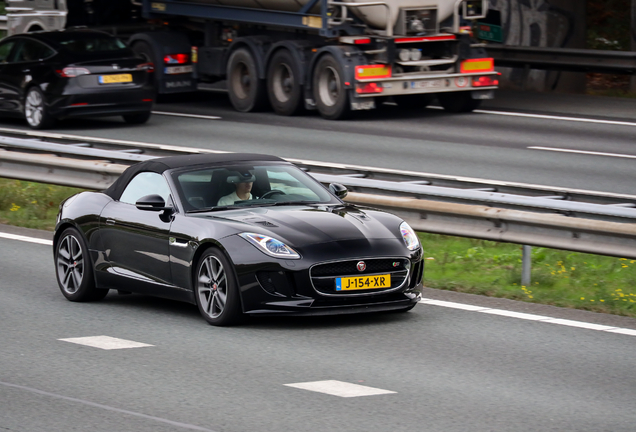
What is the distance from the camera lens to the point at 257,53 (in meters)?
23.6

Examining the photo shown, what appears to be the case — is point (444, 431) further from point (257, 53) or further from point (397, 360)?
point (257, 53)

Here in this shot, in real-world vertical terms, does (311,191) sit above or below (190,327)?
above

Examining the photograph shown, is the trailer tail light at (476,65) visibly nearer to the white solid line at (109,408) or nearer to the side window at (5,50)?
the side window at (5,50)

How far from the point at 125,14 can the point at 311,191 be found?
62.7 feet

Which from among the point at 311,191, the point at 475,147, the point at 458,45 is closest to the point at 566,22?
the point at 458,45

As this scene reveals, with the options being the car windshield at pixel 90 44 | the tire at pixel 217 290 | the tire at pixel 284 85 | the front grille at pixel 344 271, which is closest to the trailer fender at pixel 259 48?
the tire at pixel 284 85

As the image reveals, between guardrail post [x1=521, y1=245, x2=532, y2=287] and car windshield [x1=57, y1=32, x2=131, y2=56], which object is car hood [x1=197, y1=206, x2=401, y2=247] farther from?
car windshield [x1=57, y1=32, x2=131, y2=56]

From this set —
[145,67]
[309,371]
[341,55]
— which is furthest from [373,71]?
[309,371]

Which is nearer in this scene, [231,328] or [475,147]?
[231,328]

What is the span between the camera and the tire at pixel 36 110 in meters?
21.3

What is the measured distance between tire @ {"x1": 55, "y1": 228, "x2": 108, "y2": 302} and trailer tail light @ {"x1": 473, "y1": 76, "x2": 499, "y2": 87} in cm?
1323

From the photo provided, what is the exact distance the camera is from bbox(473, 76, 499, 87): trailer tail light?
888 inches

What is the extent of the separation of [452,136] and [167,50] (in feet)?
24.8

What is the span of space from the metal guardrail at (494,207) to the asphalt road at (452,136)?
3391 mm
